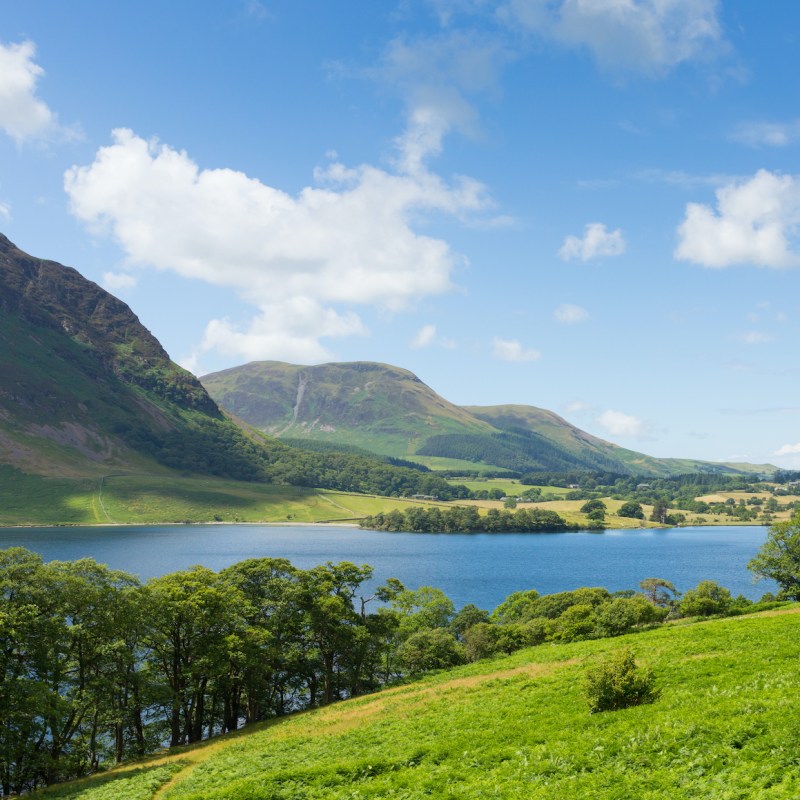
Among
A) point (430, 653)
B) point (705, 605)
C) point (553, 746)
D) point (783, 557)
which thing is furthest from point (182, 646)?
point (783, 557)

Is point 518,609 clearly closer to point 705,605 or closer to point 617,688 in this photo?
point 705,605

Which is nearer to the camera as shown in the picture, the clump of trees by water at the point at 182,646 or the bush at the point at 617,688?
the bush at the point at 617,688

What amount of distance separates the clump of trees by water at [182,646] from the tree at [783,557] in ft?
26.4

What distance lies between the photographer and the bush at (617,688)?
1058 inches

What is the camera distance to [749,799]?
52.9 ft

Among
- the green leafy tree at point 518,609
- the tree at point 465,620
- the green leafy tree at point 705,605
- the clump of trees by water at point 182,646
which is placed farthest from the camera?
the green leafy tree at point 518,609

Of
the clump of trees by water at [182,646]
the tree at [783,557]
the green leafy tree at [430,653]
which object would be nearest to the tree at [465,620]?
the clump of trees by water at [182,646]

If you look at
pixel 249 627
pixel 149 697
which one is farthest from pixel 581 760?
pixel 249 627

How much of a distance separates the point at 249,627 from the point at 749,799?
50.5 meters

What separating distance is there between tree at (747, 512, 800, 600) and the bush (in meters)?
73.4

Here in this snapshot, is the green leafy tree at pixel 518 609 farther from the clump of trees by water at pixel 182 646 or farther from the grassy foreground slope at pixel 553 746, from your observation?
the grassy foreground slope at pixel 553 746

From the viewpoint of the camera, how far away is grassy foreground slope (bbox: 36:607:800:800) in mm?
18781

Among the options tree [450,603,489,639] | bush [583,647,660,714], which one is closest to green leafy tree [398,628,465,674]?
tree [450,603,489,639]

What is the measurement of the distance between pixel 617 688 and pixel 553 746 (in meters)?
5.03
